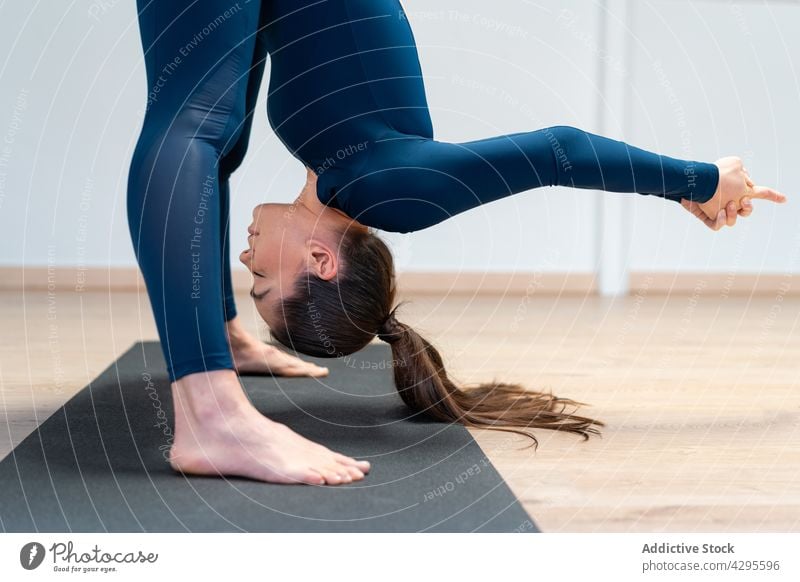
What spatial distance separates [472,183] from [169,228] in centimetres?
44

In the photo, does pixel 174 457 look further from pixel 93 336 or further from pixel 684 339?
pixel 684 339

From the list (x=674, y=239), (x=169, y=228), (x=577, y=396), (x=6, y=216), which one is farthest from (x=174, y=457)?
(x=674, y=239)

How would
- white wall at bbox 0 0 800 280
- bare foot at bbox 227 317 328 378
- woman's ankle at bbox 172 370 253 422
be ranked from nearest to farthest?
1. woman's ankle at bbox 172 370 253 422
2. bare foot at bbox 227 317 328 378
3. white wall at bbox 0 0 800 280

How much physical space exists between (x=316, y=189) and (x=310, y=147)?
7cm

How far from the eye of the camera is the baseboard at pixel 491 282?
3174 millimetres

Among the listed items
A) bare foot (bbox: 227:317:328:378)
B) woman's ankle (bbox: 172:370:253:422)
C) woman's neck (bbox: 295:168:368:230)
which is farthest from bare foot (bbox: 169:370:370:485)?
bare foot (bbox: 227:317:328:378)

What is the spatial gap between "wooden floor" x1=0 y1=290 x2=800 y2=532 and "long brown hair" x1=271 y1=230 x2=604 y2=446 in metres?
0.07

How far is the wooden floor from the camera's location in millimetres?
1159

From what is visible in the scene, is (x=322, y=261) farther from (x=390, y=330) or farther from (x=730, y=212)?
(x=730, y=212)

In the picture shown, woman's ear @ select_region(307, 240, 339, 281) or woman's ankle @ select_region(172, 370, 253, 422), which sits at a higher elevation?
woman's ear @ select_region(307, 240, 339, 281)

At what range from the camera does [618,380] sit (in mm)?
1884
